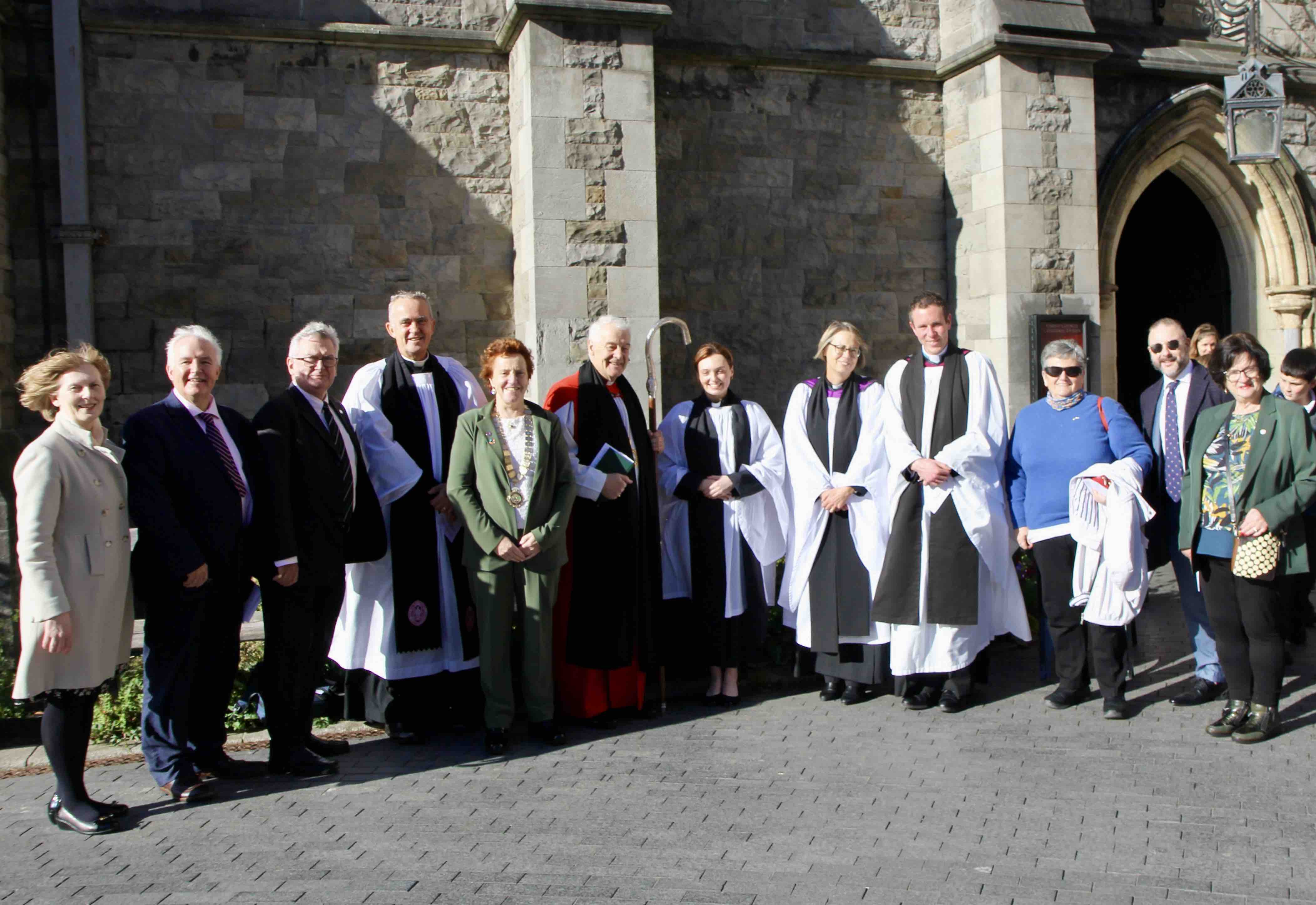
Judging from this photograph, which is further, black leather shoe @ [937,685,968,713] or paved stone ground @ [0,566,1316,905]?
black leather shoe @ [937,685,968,713]

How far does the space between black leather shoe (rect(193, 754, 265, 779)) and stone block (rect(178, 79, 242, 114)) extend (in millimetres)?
5656

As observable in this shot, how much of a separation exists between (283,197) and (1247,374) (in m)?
6.84

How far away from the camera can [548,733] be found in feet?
16.3

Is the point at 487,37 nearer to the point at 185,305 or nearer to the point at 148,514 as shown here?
the point at 185,305

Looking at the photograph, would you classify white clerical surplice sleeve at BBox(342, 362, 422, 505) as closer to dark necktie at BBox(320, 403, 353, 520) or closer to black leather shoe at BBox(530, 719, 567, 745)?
dark necktie at BBox(320, 403, 353, 520)

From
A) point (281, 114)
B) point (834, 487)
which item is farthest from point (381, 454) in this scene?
point (281, 114)

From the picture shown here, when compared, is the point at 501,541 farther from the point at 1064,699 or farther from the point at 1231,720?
the point at 1231,720

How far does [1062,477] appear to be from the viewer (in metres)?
5.34

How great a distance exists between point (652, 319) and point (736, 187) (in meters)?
2.07

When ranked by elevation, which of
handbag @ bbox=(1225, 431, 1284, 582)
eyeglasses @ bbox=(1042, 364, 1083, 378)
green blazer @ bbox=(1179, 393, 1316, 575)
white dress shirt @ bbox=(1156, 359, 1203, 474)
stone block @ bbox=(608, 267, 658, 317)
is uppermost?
stone block @ bbox=(608, 267, 658, 317)

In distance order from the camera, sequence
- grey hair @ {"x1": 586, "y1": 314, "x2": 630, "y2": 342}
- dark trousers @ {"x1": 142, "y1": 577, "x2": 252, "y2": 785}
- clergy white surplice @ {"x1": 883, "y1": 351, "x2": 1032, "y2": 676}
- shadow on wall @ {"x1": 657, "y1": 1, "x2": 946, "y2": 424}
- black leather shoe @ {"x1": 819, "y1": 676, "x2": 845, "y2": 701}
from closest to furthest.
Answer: dark trousers @ {"x1": 142, "y1": 577, "x2": 252, "y2": 785} → grey hair @ {"x1": 586, "y1": 314, "x2": 630, "y2": 342} → clergy white surplice @ {"x1": 883, "y1": 351, "x2": 1032, "y2": 676} → black leather shoe @ {"x1": 819, "y1": 676, "x2": 845, "y2": 701} → shadow on wall @ {"x1": 657, "y1": 1, "x2": 946, "y2": 424}

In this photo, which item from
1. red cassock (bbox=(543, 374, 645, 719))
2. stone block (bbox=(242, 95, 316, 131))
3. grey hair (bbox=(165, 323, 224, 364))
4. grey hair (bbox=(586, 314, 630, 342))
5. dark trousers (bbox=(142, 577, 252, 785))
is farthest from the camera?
stone block (bbox=(242, 95, 316, 131))

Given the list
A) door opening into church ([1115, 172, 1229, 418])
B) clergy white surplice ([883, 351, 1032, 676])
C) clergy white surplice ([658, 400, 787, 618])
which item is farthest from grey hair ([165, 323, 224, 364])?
door opening into church ([1115, 172, 1229, 418])

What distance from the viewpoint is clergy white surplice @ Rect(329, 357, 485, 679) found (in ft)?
16.5
